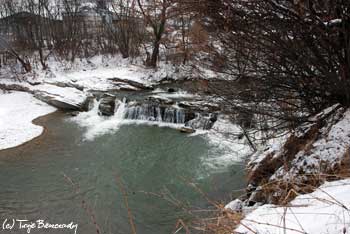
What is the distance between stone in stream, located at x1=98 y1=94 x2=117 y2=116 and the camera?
11.6 metres

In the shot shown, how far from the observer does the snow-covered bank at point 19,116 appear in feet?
31.4

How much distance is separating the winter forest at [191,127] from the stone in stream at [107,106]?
4 centimetres

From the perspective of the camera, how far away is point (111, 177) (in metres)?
6.92

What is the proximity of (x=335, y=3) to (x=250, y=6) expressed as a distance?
68cm

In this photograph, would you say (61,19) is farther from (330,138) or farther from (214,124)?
(330,138)

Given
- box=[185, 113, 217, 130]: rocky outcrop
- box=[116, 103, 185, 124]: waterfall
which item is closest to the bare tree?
box=[185, 113, 217, 130]: rocky outcrop

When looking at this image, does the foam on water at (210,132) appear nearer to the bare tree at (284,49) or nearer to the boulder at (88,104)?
the boulder at (88,104)

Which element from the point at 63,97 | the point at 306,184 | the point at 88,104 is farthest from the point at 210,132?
the point at 306,184

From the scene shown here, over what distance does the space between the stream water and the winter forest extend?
4 centimetres

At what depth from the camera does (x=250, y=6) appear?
2709mm

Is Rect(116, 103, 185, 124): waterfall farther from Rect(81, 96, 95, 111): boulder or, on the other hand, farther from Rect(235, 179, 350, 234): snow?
Rect(235, 179, 350, 234): snow

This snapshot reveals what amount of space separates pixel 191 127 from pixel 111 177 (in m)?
3.93

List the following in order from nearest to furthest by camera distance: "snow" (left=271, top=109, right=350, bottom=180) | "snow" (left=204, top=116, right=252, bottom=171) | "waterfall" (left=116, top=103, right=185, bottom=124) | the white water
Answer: "snow" (left=271, top=109, right=350, bottom=180)
"snow" (left=204, top=116, right=252, bottom=171)
the white water
"waterfall" (left=116, top=103, right=185, bottom=124)

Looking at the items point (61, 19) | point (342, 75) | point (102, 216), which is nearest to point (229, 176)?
point (102, 216)
